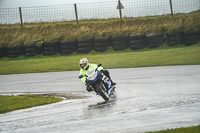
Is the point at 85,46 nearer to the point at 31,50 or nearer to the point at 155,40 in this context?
the point at 31,50

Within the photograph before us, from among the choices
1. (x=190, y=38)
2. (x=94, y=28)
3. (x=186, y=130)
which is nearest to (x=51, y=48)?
(x=94, y=28)

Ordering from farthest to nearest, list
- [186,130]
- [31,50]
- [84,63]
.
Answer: [31,50] → [84,63] → [186,130]

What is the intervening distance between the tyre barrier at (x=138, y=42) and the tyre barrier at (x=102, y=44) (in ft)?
6.51

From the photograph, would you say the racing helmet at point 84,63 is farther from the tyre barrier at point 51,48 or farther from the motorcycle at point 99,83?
the tyre barrier at point 51,48

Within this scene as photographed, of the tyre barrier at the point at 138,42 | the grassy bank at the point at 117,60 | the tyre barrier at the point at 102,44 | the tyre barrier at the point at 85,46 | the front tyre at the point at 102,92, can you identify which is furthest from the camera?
the tyre barrier at the point at 85,46

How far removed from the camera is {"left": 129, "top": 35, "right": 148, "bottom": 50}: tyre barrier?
2578 centimetres

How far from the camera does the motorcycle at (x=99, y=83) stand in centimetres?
1086

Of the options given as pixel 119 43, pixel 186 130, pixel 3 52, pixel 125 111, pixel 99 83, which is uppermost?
pixel 119 43

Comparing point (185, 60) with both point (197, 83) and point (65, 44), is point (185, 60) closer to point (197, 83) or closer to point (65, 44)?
point (197, 83)

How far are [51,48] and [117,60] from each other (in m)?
7.00

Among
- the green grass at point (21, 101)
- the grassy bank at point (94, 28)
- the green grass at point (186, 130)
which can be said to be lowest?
the green grass at point (21, 101)

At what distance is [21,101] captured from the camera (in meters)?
11.9

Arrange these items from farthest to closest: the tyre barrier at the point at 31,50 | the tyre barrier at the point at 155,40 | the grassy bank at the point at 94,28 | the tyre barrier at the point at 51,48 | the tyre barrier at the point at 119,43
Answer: the tyre barrier at the point at 31,50 < the tyre barrier at the point at 51,48 < the grassy bank at the point at 94,28 < the tyre barrier at the point at 119,43 < the tyre barrier at the point at 155,40

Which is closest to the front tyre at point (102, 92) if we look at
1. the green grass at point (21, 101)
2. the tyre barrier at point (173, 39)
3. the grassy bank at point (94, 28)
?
the green grass at point (21, 101)
